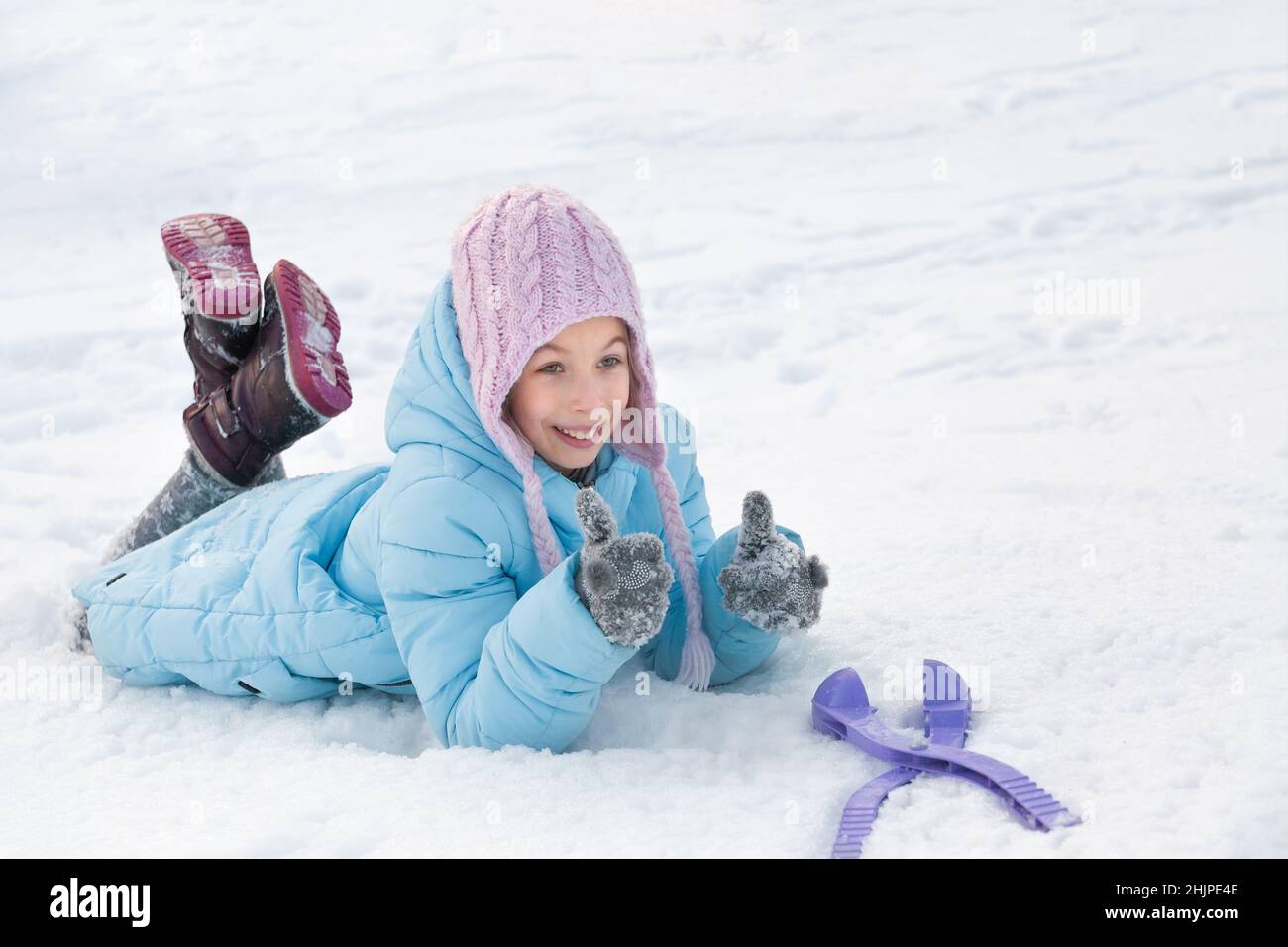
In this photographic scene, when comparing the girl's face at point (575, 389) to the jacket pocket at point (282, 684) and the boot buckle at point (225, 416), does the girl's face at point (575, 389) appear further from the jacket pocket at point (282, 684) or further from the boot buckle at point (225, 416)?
the boot buckle at point (225, 416)

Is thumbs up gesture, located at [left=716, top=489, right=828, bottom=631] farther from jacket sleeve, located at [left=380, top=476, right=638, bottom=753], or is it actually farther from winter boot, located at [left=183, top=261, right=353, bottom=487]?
winter boot, located at [left=183, top=261, right=353, bottom=487]

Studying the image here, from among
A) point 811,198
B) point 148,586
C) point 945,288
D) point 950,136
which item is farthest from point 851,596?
point 950,136

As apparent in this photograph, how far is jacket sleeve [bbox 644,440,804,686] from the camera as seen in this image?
232 cm

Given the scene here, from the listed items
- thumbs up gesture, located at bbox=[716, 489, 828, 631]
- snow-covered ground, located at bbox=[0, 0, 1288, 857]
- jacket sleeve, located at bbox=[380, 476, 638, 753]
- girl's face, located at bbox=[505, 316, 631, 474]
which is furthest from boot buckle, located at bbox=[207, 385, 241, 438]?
thumbs up gesture, located at bbox=[716, 489, 828, 631]

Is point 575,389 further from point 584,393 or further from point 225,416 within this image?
point 225,416

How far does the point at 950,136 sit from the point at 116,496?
4.84 meters

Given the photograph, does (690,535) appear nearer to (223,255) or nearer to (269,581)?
(269,581)

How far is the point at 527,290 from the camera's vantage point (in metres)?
2.07

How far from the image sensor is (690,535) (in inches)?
99.3

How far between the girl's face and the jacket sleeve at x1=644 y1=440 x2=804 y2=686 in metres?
0.32

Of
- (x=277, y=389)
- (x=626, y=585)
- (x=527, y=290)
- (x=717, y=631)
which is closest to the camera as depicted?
(x=626, y=585)

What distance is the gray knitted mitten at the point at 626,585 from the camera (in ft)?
6.09

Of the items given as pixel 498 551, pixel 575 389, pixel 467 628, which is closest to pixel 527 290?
pixel 575 389

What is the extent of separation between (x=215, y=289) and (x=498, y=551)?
0.97m
